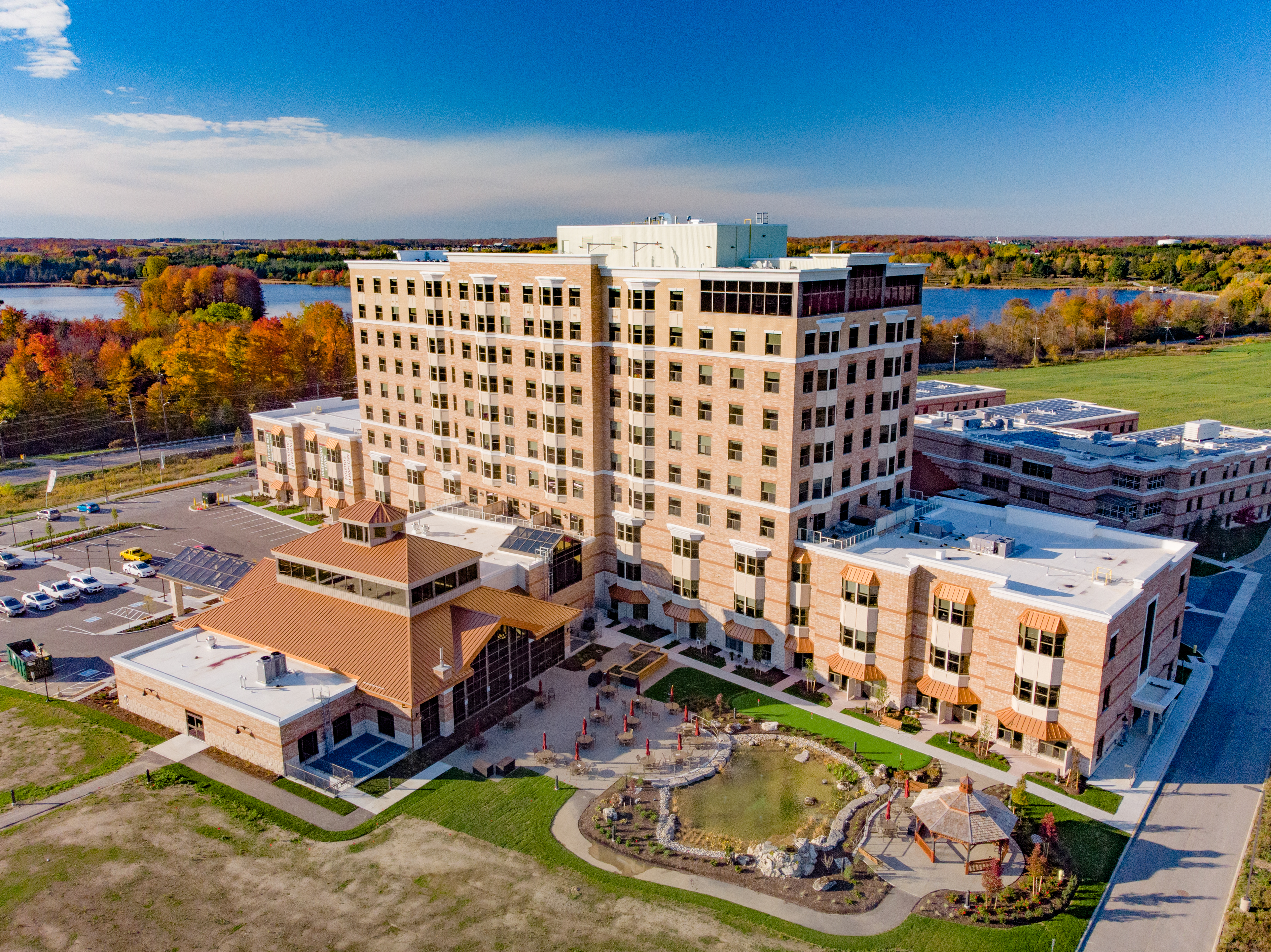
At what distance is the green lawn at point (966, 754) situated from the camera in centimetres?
4447

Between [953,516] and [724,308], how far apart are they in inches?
898

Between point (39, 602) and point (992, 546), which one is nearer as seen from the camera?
point (992, 546)

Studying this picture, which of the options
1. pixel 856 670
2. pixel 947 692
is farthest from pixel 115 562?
pixel 947 692

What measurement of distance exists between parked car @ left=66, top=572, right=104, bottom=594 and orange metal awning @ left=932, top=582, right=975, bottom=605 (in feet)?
218

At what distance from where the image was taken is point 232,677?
47438mm

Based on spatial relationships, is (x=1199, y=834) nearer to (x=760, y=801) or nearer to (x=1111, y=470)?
(x=760, y=801)

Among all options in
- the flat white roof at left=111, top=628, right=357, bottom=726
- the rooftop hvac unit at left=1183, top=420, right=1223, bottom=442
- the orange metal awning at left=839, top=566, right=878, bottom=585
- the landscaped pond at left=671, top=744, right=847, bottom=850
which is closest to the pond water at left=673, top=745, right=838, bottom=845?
the landscaped pond at left=671, top=744, right=847, bottom=850

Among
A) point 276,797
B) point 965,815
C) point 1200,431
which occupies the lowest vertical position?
point 276,797

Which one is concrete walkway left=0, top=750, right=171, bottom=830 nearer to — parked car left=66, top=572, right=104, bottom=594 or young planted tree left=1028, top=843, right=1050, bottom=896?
parked car left=66, top=572, right=104, bottom=594

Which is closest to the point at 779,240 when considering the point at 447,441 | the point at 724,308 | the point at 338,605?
the point at 724,308

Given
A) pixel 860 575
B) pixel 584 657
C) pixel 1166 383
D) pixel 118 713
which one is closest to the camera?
pixel 860 575

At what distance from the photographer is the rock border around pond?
36.5 metres

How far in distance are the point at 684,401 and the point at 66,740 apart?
4324 centimetres

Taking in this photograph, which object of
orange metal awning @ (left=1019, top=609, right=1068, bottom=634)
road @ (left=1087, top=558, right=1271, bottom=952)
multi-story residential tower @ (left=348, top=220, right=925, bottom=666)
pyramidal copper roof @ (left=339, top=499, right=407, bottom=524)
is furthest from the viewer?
multi-story residential tower @ (left=348, top=220, right=925, bottom=666)
